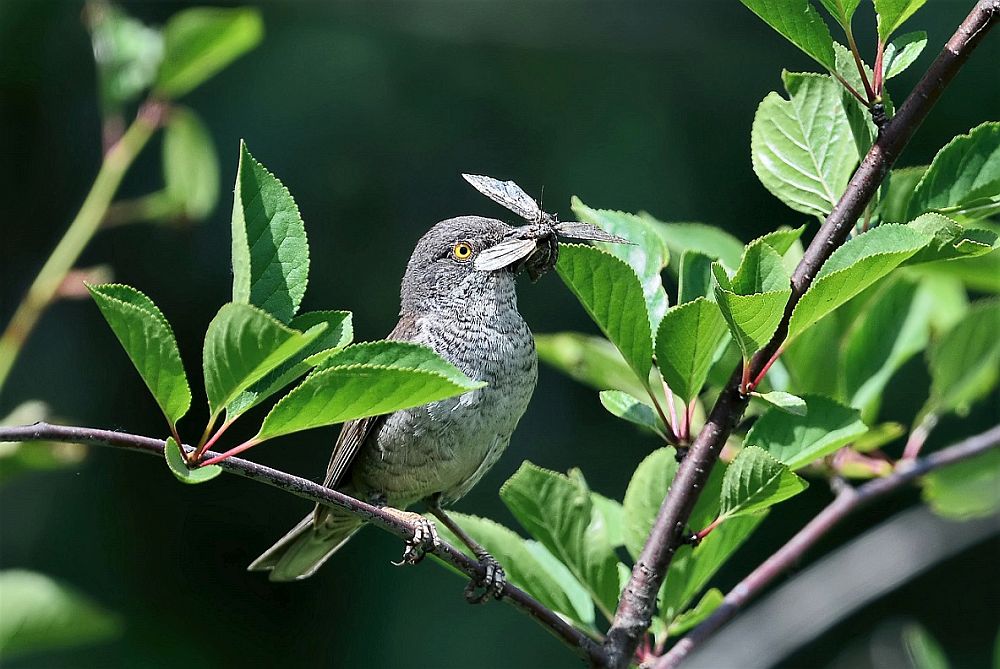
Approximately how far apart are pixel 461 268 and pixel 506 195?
77 centimetres

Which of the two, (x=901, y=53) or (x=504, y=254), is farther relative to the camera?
(x=504, y=254)

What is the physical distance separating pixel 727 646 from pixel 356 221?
3966 mm

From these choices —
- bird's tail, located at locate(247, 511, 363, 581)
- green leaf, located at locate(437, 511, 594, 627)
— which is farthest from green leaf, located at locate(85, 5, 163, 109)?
green leaf, located at locate(437, 511, 594, 627)

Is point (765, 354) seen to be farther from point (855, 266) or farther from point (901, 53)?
point (901, 53)

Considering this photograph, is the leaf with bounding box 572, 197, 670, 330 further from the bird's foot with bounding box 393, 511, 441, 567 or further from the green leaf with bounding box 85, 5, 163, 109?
the green leaf with bounding box 85, 5, 163, 109

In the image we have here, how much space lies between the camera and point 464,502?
5.50 metres

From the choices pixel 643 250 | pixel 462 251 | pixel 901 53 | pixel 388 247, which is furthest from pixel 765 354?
pixel 388 247

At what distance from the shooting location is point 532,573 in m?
1.92

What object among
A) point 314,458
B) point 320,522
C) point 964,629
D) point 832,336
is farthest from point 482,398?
point 964,629

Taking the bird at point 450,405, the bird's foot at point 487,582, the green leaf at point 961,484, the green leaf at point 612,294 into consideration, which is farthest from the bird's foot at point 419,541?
the green leaf at point 961,484

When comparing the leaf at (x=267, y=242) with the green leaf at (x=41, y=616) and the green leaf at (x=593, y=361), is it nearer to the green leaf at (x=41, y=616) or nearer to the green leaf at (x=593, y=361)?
the green leaf at (x=41, y=616)

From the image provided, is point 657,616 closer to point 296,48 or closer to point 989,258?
point 989,258

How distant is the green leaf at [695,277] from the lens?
5.64 feet

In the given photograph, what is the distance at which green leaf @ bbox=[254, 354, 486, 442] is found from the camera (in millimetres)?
1217
